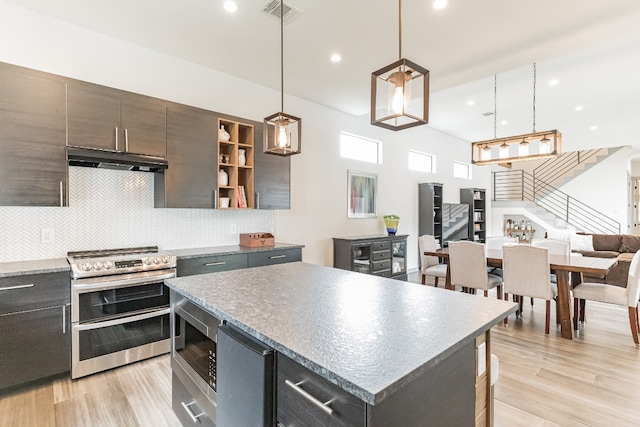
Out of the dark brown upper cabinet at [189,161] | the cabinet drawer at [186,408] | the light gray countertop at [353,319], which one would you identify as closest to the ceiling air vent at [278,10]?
the dark brown upper cabinet at [189,161]

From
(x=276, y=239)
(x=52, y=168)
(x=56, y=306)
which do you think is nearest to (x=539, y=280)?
(x=276, y=239)

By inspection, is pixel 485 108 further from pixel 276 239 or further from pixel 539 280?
pixel 276 239

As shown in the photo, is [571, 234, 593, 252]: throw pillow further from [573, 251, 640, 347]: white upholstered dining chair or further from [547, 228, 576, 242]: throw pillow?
[573, 251, 640, 347]: white upholstered dining chair

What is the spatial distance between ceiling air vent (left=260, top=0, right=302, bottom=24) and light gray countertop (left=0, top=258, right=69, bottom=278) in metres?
2.71

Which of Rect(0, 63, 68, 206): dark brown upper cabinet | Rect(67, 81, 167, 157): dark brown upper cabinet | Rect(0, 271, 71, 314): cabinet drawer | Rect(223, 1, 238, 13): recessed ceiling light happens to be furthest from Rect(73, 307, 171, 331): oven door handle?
Rect(223, 1, 238, 13): recessed ceiling light

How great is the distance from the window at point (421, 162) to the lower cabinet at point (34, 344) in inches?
253

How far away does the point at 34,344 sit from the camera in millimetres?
2389

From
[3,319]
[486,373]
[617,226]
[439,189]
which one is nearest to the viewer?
[486,373]

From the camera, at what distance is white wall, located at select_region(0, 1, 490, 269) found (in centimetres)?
292

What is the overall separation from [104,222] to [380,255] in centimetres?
397

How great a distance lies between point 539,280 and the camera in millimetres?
3500

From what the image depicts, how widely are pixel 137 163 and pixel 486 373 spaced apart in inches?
124

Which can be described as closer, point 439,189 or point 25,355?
point 25,355

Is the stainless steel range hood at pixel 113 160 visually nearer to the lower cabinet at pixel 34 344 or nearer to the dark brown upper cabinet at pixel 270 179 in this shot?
the dark brown upper cabinet at pixel 270 179
